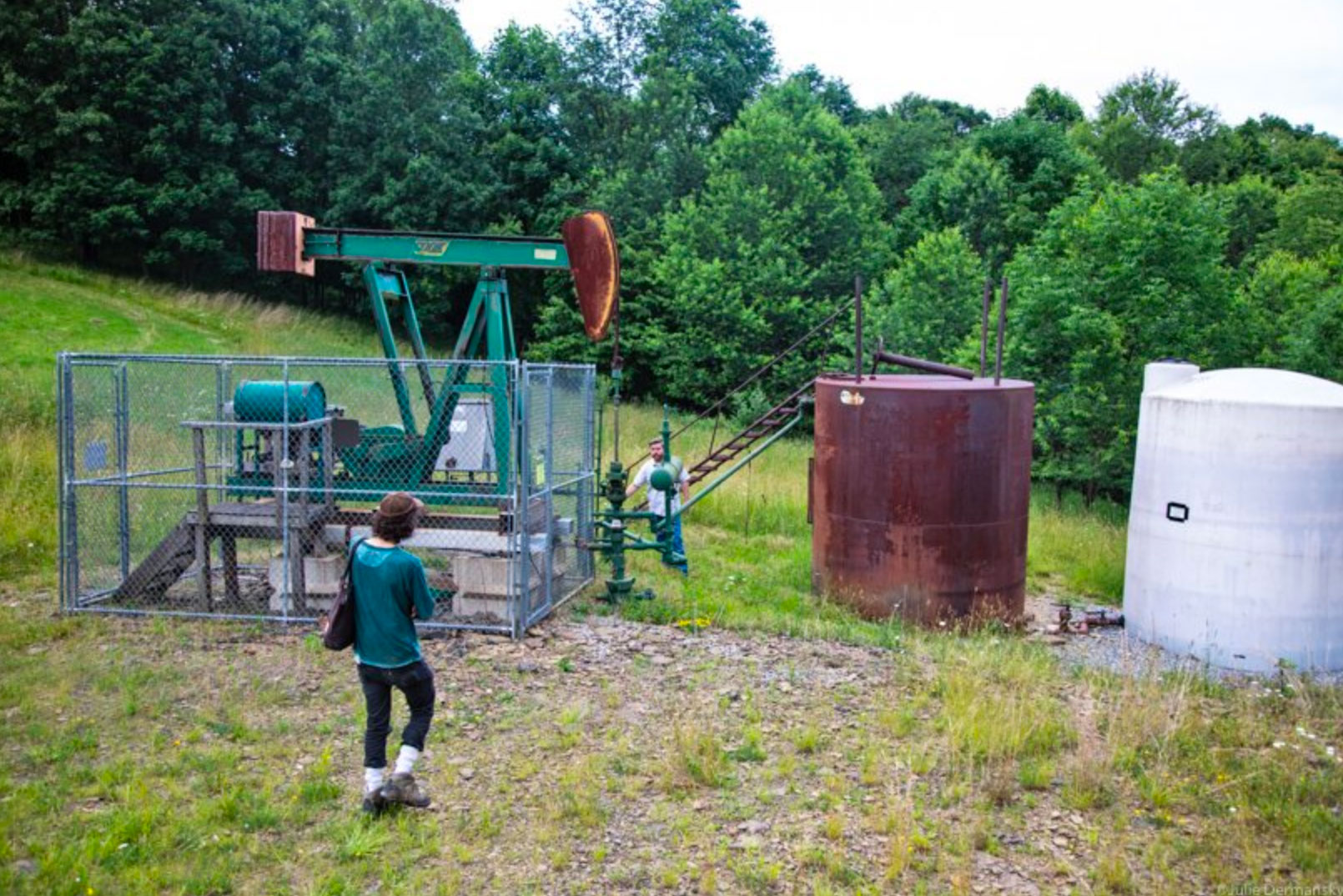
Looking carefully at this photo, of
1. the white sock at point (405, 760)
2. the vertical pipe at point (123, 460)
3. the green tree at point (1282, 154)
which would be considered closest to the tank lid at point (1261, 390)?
the white sock at point (405, 760)

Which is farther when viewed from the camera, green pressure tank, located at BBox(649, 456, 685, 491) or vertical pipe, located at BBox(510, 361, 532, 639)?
green pressure tank, located at BBox(649, 456, 685, 491)

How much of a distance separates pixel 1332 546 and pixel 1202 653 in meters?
1.66

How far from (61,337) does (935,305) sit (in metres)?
20.7

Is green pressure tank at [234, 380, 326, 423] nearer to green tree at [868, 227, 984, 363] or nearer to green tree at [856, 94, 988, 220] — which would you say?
green tree at [868, 227, 984, 363]

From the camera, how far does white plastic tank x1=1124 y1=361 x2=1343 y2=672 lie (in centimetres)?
1077

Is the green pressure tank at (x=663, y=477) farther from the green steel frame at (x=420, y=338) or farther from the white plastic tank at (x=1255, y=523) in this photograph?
the white plastic tank at (x=1255, y=523)

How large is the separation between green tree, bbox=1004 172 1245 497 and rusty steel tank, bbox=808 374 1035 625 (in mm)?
11021

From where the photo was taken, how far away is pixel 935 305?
27656mm

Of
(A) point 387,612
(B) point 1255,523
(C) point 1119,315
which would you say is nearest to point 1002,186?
(C) point 1119,315

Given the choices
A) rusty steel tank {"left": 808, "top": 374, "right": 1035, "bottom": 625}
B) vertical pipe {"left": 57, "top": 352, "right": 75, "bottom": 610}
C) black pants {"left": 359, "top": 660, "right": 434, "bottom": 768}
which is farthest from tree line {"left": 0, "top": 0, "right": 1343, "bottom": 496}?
black pants {"left": 359, "top": 660, "right": 434, "bottom": 768}

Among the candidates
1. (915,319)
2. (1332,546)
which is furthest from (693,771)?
(915,319)

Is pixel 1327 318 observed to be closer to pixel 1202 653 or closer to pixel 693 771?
pixel 1202 653

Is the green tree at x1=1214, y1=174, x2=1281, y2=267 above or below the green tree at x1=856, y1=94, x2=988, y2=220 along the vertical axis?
below

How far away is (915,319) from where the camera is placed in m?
27.8
